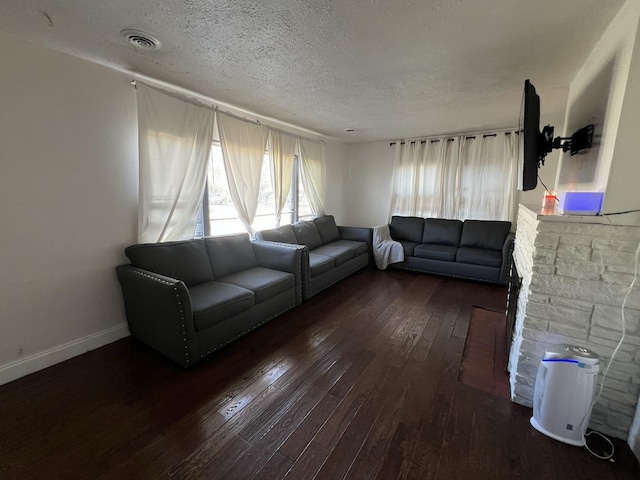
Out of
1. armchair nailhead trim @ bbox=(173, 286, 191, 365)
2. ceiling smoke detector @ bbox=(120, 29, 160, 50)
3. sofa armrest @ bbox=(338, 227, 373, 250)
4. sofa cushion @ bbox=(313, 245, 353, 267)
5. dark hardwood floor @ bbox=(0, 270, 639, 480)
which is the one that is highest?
ceiling smoke detector @ bbox=(120, 29, 160, 50)

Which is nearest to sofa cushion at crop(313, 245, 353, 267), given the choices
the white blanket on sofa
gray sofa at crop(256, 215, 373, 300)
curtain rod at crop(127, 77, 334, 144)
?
gray sofa at crop(256, 215, 373, 300)

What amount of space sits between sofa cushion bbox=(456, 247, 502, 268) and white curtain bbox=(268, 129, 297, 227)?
2788 mm

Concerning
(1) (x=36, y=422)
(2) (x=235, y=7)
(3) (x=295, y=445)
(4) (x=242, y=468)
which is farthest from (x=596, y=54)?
(1) (x=36, y=422)

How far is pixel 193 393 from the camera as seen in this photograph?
1.78 metres

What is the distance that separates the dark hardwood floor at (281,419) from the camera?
4.30ft

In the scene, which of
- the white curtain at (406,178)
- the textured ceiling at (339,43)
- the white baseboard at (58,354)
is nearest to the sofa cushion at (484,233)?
the white curtain at (406,178)

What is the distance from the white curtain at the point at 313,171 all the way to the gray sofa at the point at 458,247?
5.25 ft

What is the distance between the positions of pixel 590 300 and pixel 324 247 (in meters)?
3.15

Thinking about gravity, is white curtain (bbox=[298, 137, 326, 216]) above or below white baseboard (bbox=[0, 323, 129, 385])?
above

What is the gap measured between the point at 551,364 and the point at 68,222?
336 centimetres

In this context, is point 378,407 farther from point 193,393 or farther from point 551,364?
point 193,393

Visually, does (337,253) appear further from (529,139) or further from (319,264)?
(529,139)

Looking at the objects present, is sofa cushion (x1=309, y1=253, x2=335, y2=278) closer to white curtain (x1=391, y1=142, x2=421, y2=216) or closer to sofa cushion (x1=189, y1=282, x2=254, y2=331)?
sofa cushion (x1=189, y1=282, x2=254, y2=331)

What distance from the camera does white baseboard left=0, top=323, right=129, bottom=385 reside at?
1870 millimetres
